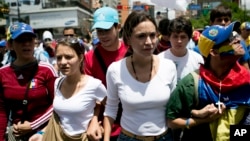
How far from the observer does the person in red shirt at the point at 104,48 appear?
134 inches

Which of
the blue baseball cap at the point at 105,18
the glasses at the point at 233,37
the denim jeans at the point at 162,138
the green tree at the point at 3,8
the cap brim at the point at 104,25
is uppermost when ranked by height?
the green tree at the point at 3,8

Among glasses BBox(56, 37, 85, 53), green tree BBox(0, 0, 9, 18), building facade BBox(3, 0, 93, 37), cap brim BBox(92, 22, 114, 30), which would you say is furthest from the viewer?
building facade BBox(3, 0, 93, 37)

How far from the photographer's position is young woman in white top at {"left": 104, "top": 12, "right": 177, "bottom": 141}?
8.57 feet

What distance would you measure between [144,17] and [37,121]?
4.33 ft

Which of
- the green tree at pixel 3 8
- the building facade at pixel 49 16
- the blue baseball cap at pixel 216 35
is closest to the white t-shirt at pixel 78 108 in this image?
the blue baseball cap at pixel 216 35

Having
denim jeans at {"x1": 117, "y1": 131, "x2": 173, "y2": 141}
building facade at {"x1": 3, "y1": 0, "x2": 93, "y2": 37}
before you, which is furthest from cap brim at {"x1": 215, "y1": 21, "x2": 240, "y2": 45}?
building facade at {"x1": 3, "y1": 0, "x2": 93, "y2": 37}

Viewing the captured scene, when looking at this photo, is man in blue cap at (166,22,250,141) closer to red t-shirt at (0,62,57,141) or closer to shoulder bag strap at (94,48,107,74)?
shoulder bag strap at (94,48,107,74)

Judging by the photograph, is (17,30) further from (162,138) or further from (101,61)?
(162,138)

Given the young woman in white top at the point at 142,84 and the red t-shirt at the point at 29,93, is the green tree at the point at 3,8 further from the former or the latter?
the young woman in white top at the point at 142,84

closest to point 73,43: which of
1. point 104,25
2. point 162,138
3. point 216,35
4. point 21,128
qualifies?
point 104,25

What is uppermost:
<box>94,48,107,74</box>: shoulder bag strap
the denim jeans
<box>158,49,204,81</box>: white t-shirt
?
<box>94,48,107,74</box>: shoulder bag strap

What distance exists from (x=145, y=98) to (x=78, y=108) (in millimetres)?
634

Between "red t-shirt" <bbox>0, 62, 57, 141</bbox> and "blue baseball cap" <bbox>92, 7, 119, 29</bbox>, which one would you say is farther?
"blue baseball cap" <bbox>92, 7, 119, 29</bbox>

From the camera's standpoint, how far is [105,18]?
3445mm
